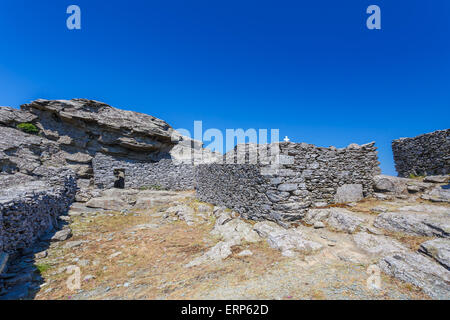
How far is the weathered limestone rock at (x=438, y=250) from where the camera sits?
438 cm

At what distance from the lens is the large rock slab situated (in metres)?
3.76

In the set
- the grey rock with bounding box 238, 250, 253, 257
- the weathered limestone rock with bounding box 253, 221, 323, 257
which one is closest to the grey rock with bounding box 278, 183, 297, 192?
the weathered limestone rock with bounding box 253, 221, 323, 257

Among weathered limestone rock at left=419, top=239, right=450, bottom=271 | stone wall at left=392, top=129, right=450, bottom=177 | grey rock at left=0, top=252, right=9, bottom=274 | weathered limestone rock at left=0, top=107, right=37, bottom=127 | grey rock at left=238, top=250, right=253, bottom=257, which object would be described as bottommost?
→ grey rock at left=238, top=250, right=253, bottom=257

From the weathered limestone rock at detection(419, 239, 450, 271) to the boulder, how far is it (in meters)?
4.23

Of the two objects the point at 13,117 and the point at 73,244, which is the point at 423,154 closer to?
the point at 73,244

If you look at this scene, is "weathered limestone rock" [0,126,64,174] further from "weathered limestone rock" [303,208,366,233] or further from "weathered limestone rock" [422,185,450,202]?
"weathered limestone rock" [422,185,450,202]

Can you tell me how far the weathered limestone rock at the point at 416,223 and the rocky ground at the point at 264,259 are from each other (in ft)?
0.08

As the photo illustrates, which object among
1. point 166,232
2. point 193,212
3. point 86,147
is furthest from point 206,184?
point 86,147

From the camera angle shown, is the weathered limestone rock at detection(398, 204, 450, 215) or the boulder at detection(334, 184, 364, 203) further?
the boulder at detection(334, 184, 364, 203)

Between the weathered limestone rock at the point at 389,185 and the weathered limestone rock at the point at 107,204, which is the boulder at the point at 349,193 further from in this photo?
the weathered limestone rock at the point at 107,204

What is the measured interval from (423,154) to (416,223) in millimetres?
11152

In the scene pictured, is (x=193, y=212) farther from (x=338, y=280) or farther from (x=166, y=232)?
(x=338, y=280)

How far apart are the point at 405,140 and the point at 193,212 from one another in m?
17.6

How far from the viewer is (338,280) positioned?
430cm
